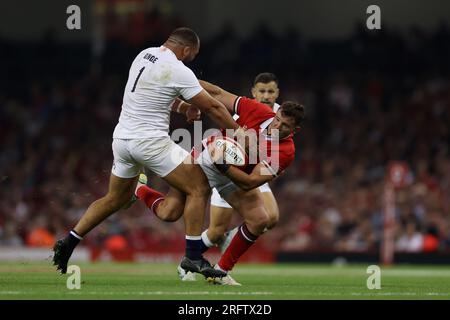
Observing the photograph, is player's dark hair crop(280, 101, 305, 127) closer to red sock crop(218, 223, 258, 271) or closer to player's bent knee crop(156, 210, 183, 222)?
red sock crop(218, 223, 258, 271)

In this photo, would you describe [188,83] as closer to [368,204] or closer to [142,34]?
[368,204]

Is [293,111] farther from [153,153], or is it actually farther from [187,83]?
[153,153]

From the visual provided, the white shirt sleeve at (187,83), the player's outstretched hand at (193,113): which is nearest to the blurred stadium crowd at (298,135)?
the player's outstretched hand at (193,113)

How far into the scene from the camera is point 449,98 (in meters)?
25.7

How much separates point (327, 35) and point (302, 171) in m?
4.50

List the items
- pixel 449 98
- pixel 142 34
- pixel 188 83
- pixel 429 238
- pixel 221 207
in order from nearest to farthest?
pixel 188 83 → pixel 221 207 → pixel 429 238 → pixel 449 98 → pixel 142 34

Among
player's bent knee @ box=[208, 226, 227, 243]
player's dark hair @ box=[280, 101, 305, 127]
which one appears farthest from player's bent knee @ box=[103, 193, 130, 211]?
player's dark hair @ box=[280, 101, 305, 127]

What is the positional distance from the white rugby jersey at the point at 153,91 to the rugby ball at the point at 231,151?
0.59 meters

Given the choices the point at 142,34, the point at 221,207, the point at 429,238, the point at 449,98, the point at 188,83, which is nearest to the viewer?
the point at 188,83

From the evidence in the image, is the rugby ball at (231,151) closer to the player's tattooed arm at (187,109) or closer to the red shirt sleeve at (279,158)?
the red shirt sleeve at (279,158)

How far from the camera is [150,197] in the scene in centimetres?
1265

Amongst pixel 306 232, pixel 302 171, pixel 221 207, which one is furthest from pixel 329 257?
pixel 221 207

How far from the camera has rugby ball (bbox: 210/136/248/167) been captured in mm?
11594

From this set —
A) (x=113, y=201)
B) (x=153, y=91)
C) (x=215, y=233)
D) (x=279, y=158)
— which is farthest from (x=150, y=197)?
(x=279, y=158)
